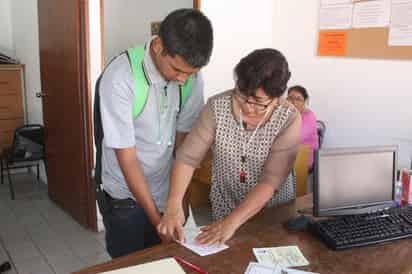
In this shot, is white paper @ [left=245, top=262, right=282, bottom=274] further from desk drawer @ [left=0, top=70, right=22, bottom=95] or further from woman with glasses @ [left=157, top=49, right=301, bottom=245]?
desk drawer @ [left=0, top=70, right=22, bottom=95]

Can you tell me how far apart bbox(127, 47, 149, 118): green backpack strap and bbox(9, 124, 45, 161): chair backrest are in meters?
2.92

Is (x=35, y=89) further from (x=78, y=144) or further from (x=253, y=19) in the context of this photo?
(x=253, y=19)

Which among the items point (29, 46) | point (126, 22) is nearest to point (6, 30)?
point (29, 46)

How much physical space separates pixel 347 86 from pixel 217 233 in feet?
7.11

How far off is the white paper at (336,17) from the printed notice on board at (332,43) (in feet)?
0.17

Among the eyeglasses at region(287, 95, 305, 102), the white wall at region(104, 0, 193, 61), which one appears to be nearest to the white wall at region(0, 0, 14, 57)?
the white wall at region(104, 0, 193, 61)

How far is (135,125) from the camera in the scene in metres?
1.39

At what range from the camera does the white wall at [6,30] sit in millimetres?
4531

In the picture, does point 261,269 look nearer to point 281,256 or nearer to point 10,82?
point 281,256

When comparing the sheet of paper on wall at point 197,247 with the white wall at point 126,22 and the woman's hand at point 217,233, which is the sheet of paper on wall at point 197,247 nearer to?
the woman's hand at point 217,233

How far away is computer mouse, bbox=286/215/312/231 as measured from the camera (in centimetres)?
139

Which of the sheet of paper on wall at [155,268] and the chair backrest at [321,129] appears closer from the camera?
the sheet of paper on wall at [155,268]

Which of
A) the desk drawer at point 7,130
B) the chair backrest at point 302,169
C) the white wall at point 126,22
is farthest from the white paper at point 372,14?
the desk drawer at point 7,130

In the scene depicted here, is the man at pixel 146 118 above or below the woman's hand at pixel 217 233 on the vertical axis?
above
